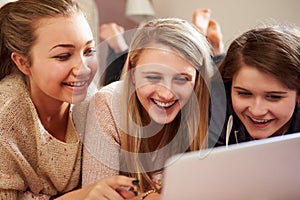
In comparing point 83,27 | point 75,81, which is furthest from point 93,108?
point 83,27

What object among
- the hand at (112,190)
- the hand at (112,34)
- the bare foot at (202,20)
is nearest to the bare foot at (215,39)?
the bare foot at (202,20)

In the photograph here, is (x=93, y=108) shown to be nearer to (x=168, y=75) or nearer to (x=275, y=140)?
(x=168, y=75)

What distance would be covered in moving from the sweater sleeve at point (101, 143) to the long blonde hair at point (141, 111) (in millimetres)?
28

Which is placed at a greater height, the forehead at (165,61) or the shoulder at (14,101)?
the forehead at (165,61)

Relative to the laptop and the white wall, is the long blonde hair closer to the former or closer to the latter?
the laptop

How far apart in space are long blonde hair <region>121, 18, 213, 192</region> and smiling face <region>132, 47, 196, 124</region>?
26mm

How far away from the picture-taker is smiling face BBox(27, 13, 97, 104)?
120cm

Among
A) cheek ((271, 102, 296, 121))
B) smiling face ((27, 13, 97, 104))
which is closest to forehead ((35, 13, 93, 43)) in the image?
smiling face ((27, 13, 97, 104))

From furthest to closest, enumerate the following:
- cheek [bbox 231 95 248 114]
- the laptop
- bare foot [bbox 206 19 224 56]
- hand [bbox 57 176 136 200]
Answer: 1. bare foot [bbox 206 19 224 56]
2. cheek [bbox 231 95 248 114]
3. hand [bbox 57 176 136 200]
4. the laptop

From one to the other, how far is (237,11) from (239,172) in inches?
60.0

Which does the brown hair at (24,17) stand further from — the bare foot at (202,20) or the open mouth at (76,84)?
the bare foot at (202,20)

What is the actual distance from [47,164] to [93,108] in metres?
0.17

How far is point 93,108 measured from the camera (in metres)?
1.27

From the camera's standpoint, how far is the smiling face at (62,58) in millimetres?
1199
